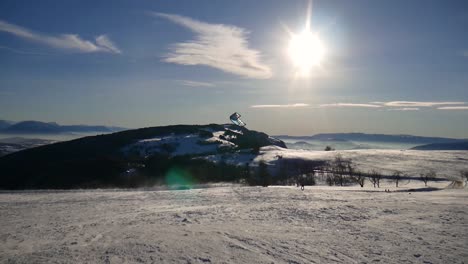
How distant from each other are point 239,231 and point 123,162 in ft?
407

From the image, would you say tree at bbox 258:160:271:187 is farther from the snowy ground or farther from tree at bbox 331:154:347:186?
the snowy ground

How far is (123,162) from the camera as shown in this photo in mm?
136375

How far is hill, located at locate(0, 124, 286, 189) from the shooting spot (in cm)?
12044

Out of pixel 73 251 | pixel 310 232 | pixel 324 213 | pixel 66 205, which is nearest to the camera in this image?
pixel 73 251

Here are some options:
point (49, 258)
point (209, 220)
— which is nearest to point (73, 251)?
point (49, 258)

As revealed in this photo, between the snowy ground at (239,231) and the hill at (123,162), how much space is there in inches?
3168

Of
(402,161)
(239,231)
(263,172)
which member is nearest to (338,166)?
(263,172)

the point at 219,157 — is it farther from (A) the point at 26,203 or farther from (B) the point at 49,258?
(B) the point at 49,258

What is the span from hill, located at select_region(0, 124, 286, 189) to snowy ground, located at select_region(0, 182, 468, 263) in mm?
80469

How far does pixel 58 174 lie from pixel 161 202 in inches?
4514

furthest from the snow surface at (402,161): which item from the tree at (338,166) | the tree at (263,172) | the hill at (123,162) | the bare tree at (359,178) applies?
the hill at (123,162)

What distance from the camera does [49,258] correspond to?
15.1m

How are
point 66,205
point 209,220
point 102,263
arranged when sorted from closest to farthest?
point 102,263 → point 209,220 → point 66,205

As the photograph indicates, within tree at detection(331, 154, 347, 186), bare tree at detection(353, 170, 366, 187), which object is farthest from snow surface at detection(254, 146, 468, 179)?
bare tree at detection(353, 170, 366, 187)
